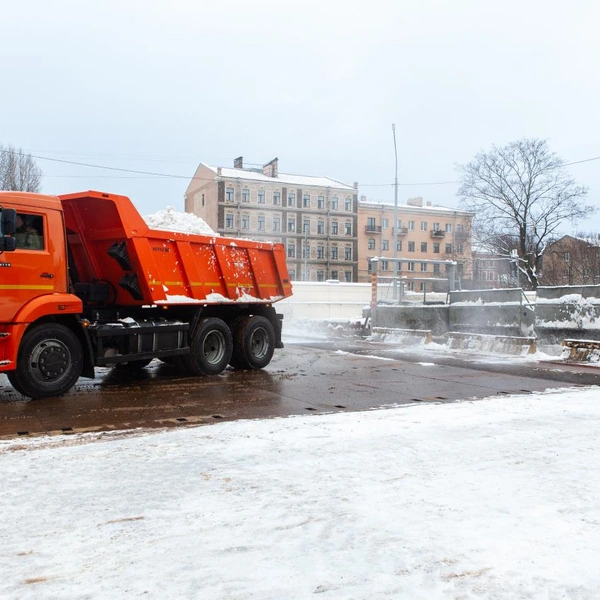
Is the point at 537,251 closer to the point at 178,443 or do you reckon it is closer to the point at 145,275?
the point at 145,275

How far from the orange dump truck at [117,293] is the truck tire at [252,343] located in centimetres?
2

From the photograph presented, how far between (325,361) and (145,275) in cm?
498

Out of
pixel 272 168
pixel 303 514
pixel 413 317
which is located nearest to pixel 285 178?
pixel 272 168

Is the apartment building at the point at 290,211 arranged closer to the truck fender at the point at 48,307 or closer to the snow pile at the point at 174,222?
the snow pile at the point at 174,222

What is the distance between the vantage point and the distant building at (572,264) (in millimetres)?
41875

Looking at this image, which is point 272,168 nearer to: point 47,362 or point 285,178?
point 285,178

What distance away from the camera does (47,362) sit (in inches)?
313

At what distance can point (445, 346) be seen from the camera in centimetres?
1678

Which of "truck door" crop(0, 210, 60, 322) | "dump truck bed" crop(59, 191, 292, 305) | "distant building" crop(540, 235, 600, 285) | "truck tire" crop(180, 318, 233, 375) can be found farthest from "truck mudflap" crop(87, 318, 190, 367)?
"distant building" crop(540, 235, 600, 285)

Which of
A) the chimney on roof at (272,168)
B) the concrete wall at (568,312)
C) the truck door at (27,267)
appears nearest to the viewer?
the truck door at (27,267)

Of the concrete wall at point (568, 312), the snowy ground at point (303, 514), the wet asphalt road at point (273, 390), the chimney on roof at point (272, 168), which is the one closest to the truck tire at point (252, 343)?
the wet asphalt road at point (273, 390)

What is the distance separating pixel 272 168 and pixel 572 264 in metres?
38.4

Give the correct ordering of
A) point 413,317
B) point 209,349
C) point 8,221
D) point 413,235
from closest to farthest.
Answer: point 8,221
point 209,349
point 413,317
point 413,235

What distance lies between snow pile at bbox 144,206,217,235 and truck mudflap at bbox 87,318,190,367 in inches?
63.9
